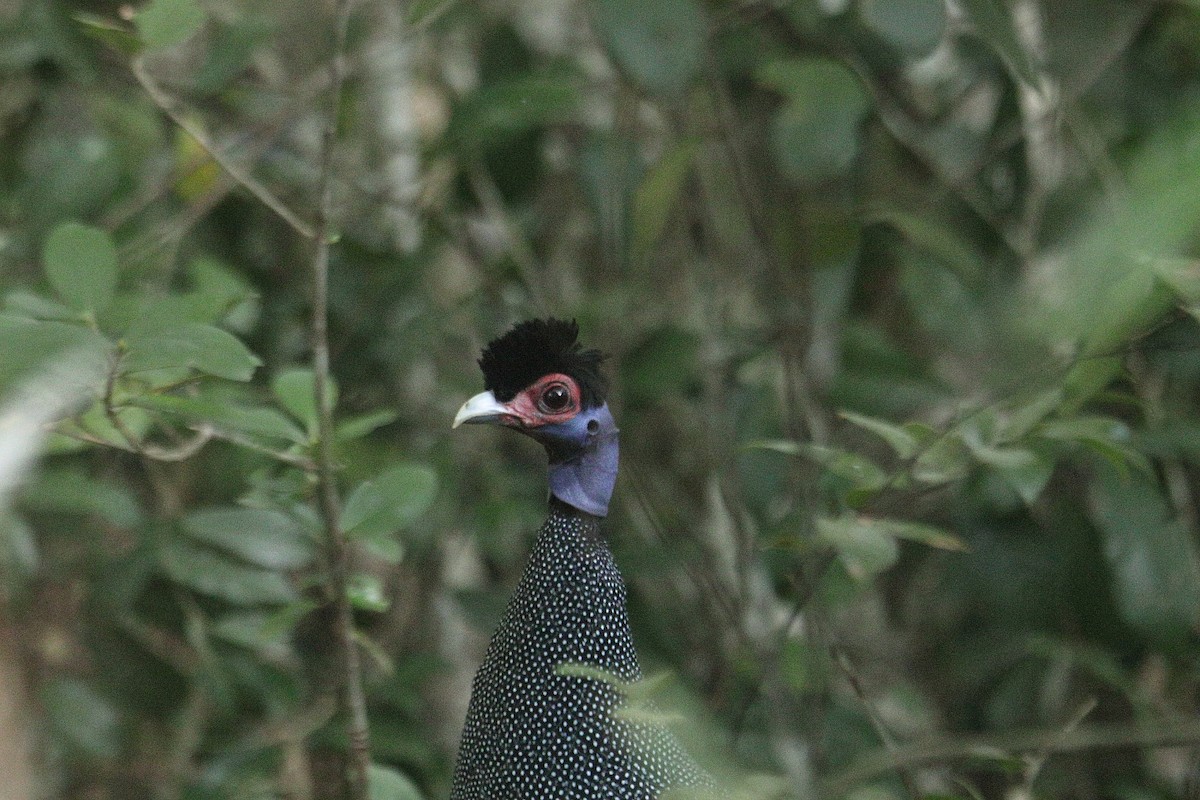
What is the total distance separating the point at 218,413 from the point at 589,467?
0.27m

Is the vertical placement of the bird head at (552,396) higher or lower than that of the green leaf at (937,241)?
lower

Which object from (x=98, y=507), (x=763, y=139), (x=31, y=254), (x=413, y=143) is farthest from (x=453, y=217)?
(x=98, y=507)

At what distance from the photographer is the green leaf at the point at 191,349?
0.88 metres

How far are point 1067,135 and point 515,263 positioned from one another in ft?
2.33

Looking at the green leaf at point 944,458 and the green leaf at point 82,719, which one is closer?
the green leaf at point 944,458

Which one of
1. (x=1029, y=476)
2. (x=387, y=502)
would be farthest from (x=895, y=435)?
(x=387, y=502)

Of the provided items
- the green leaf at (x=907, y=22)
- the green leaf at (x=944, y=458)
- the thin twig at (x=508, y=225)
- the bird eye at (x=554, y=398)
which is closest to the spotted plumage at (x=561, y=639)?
the bird eye at (x=554, y=398)

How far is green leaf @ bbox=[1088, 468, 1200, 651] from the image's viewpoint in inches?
54.4

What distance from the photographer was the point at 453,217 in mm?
1884

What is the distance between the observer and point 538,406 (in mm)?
993

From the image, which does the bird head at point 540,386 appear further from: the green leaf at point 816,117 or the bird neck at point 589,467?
the green leaf at point 816,117

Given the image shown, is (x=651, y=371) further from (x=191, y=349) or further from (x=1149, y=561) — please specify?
(x=191, y=349)

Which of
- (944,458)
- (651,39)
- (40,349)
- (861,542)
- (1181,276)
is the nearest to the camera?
(40,349)

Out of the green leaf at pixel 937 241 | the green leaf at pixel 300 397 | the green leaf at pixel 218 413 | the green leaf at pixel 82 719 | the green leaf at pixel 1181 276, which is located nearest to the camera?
the green leaf at pixel 1181 276
